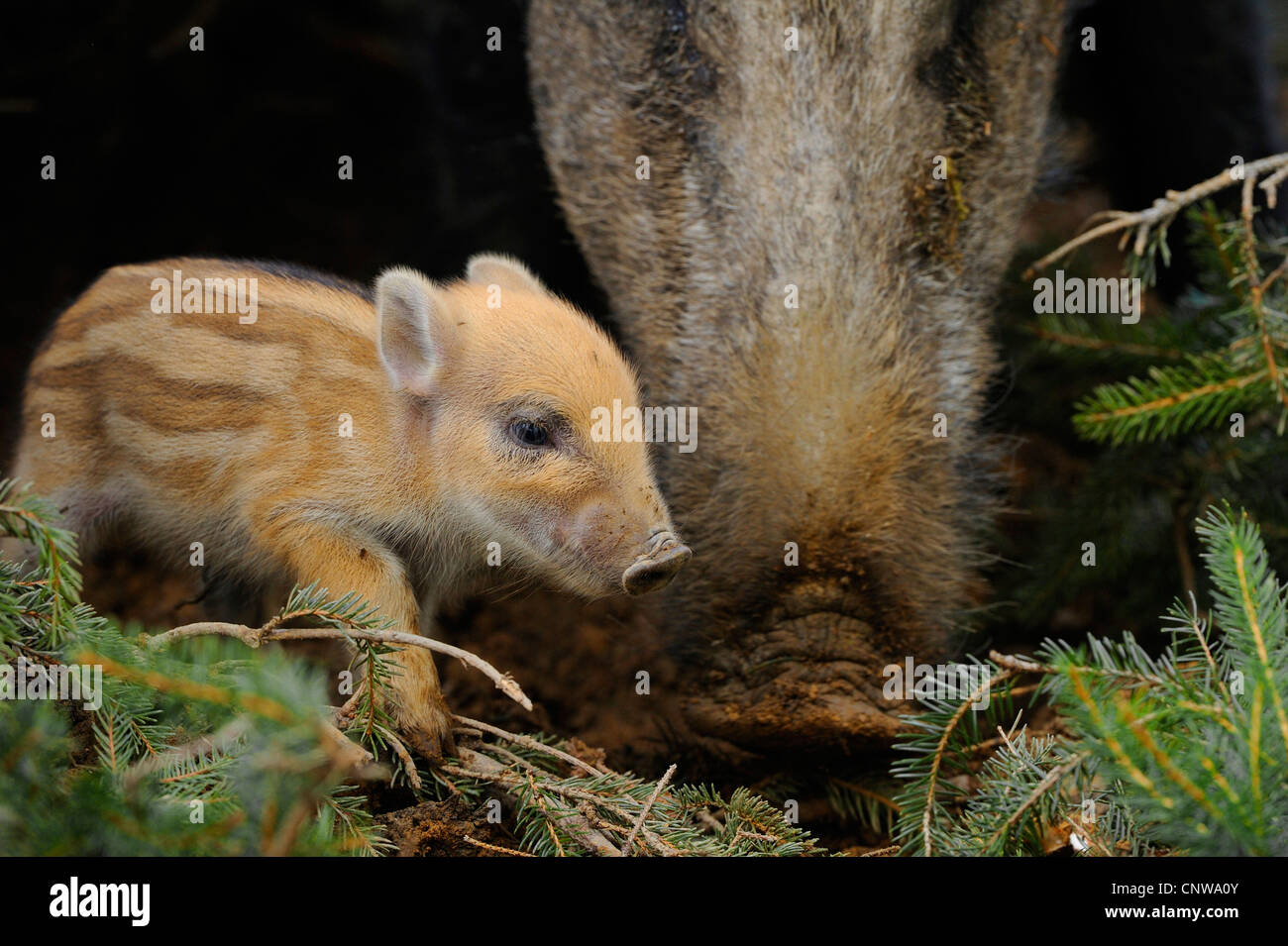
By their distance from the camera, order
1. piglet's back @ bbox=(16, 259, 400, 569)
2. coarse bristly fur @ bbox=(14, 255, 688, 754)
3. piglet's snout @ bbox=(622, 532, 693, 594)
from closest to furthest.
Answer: piglet's snout @ bbox=(622, 532, 693, 594), coarse bristly fur @ bbox=(14, 255, 688, 754), piglet's back @ bbox=(16, 259, 400, 569)

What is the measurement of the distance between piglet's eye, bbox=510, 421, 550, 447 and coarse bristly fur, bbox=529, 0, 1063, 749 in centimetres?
51

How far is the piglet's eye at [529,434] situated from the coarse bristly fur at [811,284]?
0.51m

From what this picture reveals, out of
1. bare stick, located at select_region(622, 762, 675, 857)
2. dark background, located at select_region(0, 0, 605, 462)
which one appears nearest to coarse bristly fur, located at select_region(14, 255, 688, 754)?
bare stick, located at select_region(622, 762, 675, 857)

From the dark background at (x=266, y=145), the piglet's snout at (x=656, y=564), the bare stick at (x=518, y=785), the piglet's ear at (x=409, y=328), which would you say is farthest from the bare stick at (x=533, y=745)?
the dark background at (x=266, y=145)

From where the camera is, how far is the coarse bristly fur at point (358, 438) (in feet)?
6.98

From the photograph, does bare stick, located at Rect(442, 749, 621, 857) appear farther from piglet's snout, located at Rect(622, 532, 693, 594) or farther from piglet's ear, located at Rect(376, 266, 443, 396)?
piglet's ear, located at Rect(376, 266, 443, 396)

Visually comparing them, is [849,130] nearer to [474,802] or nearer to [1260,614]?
[1260,614]

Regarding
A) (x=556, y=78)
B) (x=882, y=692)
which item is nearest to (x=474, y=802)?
(x=882, y=692)

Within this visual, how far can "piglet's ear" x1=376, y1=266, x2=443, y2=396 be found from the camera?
219 cm

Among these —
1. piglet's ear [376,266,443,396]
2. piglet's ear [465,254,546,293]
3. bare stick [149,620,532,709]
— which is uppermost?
piglet's ear [465,254,546,293]

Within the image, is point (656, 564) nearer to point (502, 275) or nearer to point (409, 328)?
point (409, 328)

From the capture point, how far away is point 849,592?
239cm
